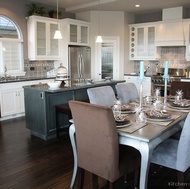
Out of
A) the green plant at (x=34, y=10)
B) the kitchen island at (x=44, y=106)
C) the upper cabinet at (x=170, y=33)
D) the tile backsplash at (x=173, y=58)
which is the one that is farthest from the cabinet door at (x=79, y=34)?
the kitchen island at (x=44, y=106)

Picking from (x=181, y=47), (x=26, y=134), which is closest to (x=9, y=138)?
(x=26, y=134)

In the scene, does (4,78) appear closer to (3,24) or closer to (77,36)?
(3,24)

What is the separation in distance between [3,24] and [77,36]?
6.58 ft

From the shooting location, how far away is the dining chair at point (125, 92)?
11.6 feet

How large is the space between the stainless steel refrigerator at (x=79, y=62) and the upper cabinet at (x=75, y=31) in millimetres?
180

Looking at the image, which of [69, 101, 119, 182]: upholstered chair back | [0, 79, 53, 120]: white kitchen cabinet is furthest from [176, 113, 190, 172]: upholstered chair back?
[0, 79, 53, 120]: white kitchen cabinet

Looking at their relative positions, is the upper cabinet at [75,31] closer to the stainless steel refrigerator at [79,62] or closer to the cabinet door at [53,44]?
the stainless steel refrigerator at [79,62]

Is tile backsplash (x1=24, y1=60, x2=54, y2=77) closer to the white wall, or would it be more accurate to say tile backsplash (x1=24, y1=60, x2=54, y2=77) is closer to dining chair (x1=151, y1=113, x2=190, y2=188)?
the white wall

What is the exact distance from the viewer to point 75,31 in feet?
21.4

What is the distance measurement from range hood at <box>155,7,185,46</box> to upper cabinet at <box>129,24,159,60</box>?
0.83ft

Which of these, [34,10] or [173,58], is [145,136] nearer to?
[34,10]

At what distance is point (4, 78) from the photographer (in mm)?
5605

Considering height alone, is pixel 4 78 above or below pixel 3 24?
below

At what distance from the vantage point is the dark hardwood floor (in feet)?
8.55
